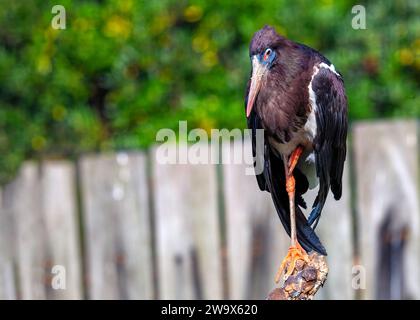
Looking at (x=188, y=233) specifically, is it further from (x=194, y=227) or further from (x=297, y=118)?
(x=297, y=118)

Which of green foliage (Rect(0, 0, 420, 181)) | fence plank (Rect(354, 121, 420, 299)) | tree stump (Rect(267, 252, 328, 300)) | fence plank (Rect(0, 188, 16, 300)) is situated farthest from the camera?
fence plank (Rect(0, 188, 16, 300))

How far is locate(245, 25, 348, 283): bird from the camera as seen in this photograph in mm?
1293

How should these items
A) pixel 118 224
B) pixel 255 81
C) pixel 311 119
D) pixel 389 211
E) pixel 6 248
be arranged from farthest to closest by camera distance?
1. pixel 6 248
2. pixel 118 224
3. pixel 389 211
4. pixel 311 119
5. pixel 255 81

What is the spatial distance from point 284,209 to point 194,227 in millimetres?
2969

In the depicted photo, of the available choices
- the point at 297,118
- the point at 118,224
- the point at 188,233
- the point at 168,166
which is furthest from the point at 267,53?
the point at 118,224

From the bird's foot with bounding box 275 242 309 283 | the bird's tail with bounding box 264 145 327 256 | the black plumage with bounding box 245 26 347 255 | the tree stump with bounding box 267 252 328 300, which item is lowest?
the tree stump with bounding box 267 252 328 300

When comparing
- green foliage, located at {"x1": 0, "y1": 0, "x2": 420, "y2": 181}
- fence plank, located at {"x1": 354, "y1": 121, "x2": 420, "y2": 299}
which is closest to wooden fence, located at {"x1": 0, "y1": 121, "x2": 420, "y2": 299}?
fence plank, located at {"x1": 354, "y1": 121, "x2": 420, "y2": 299}

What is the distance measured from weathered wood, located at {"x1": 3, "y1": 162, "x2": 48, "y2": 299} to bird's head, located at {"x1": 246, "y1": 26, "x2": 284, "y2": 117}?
346 centimetres

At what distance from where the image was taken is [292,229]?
1340 millimetres

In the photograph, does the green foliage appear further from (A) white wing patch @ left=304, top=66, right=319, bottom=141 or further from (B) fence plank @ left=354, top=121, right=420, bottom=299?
(A) white wing patch @ left=304, top=66, right=319, bottom=141

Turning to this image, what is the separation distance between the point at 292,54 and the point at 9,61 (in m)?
3.70

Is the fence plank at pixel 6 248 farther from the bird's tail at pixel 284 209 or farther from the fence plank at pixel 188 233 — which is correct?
the bird's tail at pixel 284 209

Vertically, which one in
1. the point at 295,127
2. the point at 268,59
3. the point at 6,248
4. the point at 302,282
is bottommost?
the point at 6,248
